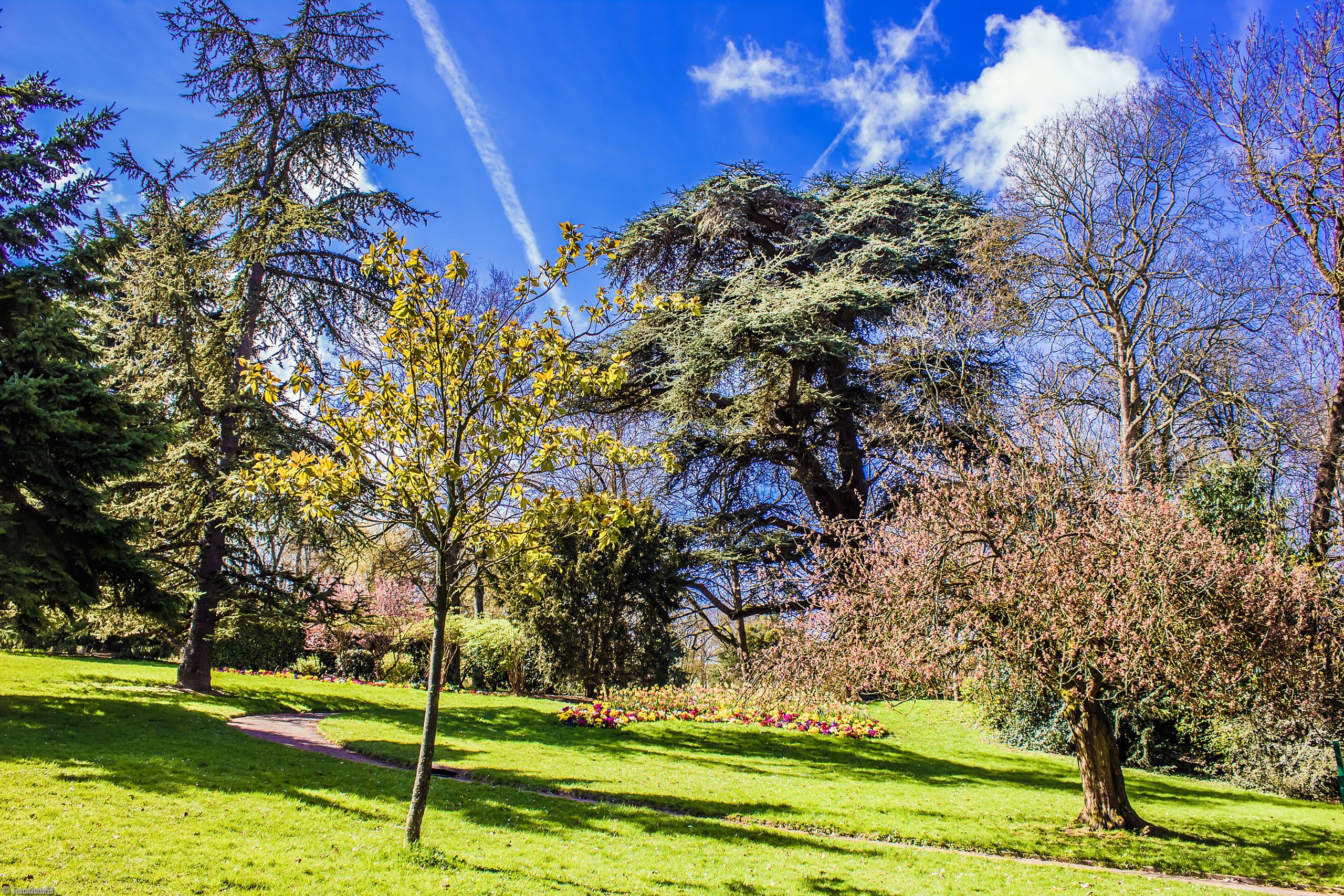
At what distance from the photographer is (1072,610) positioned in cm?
646

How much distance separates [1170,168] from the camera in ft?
41.8

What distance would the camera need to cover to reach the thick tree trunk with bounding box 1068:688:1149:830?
7445 millimetres

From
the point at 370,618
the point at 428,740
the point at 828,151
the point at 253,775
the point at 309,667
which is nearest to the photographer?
the point at 428,740

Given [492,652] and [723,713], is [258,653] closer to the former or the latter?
[492,652]

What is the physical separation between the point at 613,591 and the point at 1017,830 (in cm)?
1013

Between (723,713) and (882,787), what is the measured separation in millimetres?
5317

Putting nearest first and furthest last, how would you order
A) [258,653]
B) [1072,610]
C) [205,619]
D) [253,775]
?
1. [1072,610]
2. [253,775]
3. [205,619]
4. [258,653]

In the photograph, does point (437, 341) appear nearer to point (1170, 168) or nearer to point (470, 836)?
point (470, 836)

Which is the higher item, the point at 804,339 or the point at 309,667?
the point at 804,339

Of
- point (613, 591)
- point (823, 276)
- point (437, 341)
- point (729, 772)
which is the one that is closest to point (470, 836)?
point (437, 341)

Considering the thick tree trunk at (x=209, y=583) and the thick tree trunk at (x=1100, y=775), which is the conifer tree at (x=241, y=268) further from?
the thick tree trunk at (x=1100, y=775)

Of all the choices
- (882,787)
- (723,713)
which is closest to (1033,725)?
(723,713)

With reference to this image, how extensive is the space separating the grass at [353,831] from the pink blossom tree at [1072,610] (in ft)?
5.73

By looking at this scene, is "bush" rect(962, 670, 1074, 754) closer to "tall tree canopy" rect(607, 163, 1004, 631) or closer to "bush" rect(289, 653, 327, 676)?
"tall tree canopy" rect(607, 163, 1004, 631)
